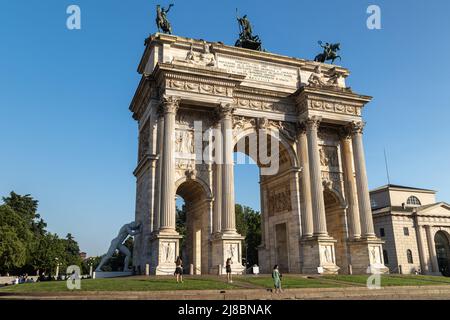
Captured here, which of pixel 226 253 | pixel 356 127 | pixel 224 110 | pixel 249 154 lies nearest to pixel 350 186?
pixel 356 127

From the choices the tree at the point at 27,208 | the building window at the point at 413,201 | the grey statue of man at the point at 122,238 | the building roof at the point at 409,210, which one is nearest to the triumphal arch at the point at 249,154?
the grey statue of man at the point at 122,238

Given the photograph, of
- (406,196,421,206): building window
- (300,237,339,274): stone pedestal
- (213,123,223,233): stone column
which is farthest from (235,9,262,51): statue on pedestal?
(406,196,421,206): building window

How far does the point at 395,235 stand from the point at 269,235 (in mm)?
30760

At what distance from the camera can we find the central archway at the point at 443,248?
60.2m

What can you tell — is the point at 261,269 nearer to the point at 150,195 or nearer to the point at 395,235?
the point at 150,195

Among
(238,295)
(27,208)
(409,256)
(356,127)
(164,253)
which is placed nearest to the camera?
(238,295)

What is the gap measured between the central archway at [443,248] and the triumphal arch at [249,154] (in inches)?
1435

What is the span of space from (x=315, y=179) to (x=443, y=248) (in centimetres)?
4198

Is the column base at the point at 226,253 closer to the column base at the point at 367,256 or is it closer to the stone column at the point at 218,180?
the stone column at the point at 218,180

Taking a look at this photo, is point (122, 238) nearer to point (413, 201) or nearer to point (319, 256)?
point (319, 256)

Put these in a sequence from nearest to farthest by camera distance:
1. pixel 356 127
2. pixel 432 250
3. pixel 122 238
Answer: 1. pixel 122 238
2. pixel 356 127
3. pixel 432 250

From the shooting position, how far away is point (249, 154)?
1366 inches

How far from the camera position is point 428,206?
60.4 metres
